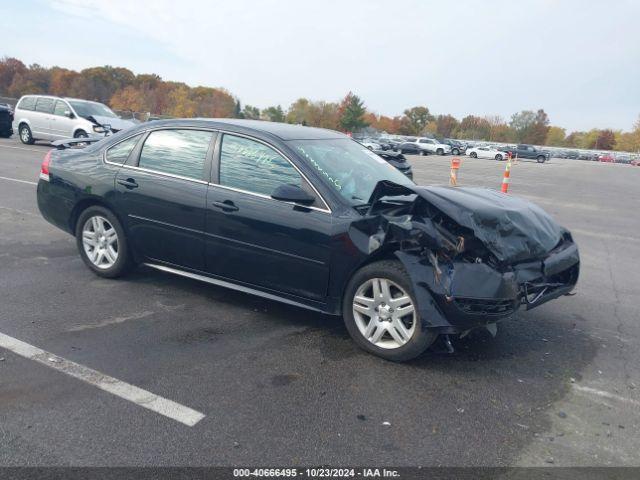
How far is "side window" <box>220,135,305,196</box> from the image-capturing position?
4574mm

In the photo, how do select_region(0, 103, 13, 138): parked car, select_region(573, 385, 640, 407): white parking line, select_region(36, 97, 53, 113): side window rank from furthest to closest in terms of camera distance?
select_region(0, 103, 13, 138): parked car, select_region(36, 97, 53, 113): side window, select_region(573, 385, 640, 407): white parking line

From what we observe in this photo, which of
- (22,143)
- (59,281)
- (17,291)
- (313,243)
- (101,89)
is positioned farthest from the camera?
(101,89)

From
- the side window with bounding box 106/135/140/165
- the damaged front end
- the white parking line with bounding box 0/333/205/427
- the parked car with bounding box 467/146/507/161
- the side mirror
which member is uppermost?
the side window with bounding box 106/135/140/165

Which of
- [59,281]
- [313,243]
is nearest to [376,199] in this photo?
[313,243]

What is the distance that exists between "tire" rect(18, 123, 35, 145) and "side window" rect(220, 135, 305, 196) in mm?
19006

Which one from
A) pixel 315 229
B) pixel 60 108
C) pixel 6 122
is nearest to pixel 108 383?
pixel 315 229

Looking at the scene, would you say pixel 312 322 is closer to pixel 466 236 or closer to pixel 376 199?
pixel 376 199

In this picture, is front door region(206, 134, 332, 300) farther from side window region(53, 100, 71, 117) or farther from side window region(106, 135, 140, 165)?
side window region(53, 100, 71, 117)

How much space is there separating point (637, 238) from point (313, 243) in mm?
7938

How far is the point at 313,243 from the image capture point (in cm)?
430

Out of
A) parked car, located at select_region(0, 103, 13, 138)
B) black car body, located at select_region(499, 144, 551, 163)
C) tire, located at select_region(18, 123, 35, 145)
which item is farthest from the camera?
black car body, located at select_region(499, 144, 551, 163)

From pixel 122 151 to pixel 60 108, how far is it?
637 inches

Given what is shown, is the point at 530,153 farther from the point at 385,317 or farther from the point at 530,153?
the point at 385,317

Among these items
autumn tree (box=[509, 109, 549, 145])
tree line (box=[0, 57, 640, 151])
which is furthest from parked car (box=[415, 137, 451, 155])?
autumn tree (box=[509, 109, 549, 145])
